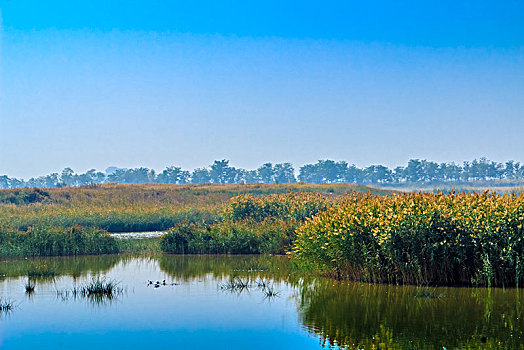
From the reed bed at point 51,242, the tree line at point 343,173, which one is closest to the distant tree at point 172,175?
the tree line at point 343,173

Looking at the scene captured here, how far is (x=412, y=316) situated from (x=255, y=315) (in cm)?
380

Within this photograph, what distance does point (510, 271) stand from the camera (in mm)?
18172

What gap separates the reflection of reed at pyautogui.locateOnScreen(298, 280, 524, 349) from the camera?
506 inches

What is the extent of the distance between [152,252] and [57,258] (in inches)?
175

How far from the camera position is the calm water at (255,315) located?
43.3 ft

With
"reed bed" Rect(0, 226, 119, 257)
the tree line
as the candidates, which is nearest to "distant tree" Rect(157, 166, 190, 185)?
the tree line

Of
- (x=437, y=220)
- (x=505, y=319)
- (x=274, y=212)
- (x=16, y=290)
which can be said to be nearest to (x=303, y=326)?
(x=505, y=319)

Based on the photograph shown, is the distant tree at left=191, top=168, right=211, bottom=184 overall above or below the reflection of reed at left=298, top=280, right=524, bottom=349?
above

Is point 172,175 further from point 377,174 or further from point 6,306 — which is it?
point 6,306

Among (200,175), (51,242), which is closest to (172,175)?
(200,175)

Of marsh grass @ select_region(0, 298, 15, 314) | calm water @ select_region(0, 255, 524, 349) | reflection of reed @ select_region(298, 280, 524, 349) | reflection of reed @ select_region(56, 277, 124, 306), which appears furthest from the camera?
reflection of reed @ select_region(56, 277, 124, 306)

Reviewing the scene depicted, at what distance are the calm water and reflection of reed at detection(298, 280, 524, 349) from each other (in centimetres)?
2

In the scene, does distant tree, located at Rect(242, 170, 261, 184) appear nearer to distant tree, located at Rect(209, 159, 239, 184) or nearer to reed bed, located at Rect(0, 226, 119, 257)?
distant tree, located at Rect(209, 159, 239, 184)

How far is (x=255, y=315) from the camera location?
15859mm
